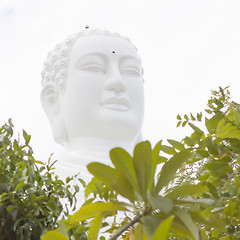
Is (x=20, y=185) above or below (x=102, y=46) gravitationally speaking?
below

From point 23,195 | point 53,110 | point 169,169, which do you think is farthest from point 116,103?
point 169,169

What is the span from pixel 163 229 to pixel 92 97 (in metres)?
3.01

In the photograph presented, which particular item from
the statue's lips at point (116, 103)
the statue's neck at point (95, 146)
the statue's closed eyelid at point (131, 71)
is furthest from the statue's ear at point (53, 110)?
the statue's closed eyelid at point (131, 71)

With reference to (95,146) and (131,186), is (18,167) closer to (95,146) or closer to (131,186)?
(131,186)

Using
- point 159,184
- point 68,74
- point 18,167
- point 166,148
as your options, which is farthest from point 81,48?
point 159,184

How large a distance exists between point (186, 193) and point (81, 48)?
3188mm

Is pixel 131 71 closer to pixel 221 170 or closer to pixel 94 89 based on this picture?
pixel 94 89

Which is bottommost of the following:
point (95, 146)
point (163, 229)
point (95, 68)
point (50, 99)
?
point (163, 229)

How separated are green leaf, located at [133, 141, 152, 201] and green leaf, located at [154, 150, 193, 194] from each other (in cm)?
2

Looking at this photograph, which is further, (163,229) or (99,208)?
(99,208)

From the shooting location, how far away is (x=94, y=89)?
10.8 ft

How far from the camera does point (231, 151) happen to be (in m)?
0.64

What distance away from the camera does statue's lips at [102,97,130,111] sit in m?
3.27

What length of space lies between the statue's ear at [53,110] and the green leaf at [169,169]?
3.17 meters
